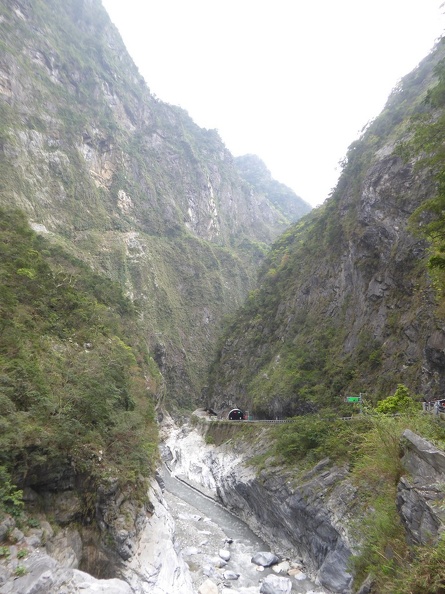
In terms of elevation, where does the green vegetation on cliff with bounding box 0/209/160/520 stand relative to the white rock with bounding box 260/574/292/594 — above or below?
above

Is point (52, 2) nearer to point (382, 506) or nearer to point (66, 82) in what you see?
point (66, 82)

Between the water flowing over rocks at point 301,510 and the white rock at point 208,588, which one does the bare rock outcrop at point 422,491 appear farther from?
the white rock at point 208,588

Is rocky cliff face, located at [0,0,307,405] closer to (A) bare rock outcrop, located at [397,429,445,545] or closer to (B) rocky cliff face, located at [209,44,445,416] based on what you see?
(B) rocky cliff face, located at [209,44,445,416]

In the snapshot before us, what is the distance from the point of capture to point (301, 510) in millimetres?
16953

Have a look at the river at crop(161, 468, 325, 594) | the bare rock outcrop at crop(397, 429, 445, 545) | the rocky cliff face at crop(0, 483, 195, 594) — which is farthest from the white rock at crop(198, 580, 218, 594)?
the bare rock outcrop at crop(397, 429, 445, 545)

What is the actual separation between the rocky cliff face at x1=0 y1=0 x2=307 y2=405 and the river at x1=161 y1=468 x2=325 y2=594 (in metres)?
40.2

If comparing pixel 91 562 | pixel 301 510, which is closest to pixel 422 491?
pixel 91 562

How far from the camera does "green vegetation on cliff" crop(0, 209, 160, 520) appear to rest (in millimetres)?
10672

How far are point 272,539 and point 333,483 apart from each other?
22.3 feet

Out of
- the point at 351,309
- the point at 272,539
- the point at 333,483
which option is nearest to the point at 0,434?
the point at 333,483

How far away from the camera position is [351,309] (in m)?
27.7

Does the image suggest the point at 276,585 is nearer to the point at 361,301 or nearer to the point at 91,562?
the point at 91,562

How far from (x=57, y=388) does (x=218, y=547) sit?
13244 millimetres

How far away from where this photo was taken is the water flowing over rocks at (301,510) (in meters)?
14.1
